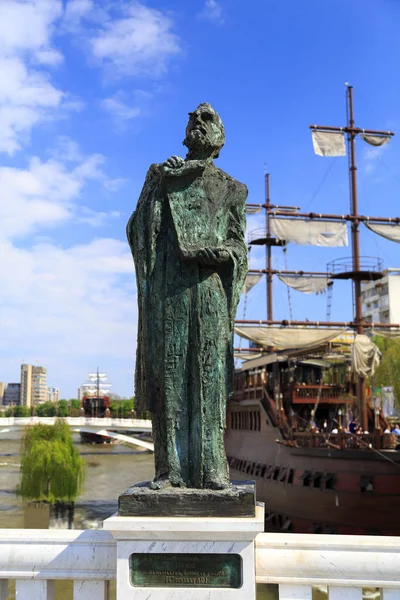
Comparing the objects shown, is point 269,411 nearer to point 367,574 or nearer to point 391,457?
point 391,457

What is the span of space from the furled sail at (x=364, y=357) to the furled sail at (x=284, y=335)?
7.02 metres

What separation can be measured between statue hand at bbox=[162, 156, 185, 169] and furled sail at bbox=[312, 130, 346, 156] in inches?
1360

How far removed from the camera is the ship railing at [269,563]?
10.1 ft

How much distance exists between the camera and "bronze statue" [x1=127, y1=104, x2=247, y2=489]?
12.1ft

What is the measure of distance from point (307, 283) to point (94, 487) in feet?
64.7

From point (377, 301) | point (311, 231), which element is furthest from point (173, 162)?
point (377, 301)

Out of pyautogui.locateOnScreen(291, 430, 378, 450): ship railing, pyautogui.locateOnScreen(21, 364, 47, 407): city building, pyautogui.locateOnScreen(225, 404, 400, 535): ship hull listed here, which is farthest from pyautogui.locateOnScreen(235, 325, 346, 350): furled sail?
pyautogui.locateOnScreen(21, 364, 47, 407): city building

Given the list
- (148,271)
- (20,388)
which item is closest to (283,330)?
(148,271)

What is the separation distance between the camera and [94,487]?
35.9 m

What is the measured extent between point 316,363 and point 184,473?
27.4 meters

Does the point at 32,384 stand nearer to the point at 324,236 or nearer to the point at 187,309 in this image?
the point at 324,236

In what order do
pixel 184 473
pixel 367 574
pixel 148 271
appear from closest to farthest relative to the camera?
1. pixel 367 574
2. pixel 184 473
3. pixel 148 271

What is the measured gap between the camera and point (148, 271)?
3930mm

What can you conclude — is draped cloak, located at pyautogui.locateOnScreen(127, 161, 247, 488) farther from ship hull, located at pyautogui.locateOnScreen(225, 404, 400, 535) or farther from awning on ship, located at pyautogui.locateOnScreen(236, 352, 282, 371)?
awning on ship, located at pyautogui.locateOnScreen(236, 352, 282, 371)
